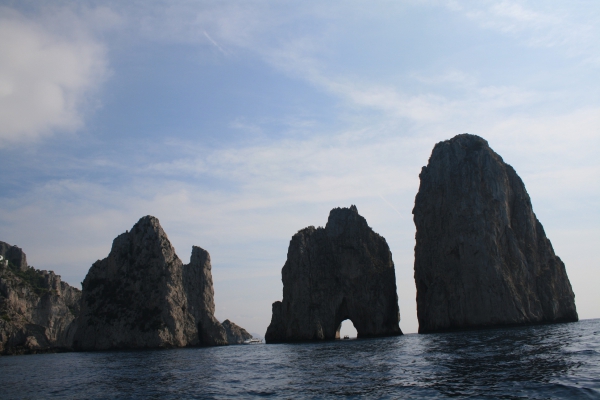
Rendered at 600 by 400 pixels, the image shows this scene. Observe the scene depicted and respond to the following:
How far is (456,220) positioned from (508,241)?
10.6m

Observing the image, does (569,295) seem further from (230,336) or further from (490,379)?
(230,336)

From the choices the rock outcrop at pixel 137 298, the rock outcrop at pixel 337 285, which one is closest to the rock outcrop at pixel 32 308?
the rock outcrop at pixel 137 298

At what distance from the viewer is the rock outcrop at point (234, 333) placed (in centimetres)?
17450

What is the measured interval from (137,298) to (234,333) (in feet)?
297

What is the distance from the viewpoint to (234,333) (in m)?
178

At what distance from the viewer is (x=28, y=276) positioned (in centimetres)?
15125

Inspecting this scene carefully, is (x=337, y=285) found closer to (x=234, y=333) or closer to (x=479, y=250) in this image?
(x=479, y=250)

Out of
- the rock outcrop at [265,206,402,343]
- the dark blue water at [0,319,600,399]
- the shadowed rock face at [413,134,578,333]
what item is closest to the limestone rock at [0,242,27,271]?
the rock outcrop at [265,206,402,343]

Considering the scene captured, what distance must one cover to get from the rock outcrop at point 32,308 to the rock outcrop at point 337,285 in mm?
50961

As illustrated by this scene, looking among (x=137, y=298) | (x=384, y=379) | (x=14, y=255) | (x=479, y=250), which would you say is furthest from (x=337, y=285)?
(x=14, y=255)

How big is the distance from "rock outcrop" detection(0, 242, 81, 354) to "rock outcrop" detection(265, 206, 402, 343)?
5096 centimetres

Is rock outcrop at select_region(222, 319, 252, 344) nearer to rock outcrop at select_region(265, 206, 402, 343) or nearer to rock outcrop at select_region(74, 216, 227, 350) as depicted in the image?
rock outcrop at select_region(74, 216, 227, 350)

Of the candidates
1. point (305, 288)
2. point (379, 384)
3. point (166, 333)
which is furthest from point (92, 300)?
point (379, 384)

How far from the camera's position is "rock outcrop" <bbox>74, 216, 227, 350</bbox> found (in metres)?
88.8
